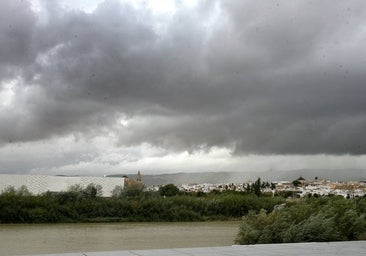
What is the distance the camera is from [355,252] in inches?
478

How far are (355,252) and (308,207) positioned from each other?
7.94 meters

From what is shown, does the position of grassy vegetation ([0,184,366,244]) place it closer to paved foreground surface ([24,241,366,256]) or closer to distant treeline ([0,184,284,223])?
distant treeline ([0,184,284,223])

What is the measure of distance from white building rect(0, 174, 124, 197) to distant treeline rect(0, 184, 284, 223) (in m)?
11.1

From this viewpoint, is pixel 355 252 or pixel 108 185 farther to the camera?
pixel 108 185

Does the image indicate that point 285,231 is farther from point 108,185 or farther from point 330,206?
point 108,185

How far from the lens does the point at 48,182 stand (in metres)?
75.8

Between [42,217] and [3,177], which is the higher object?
[3,177]

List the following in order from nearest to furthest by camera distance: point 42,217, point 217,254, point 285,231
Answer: point 217,254
point 285,231
point 42,217

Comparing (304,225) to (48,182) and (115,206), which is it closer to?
(115,206)

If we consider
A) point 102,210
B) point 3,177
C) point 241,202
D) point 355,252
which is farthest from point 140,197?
point 355,252

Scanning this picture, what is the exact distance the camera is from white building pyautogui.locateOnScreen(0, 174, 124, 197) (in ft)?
232

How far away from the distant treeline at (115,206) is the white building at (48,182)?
11.1m

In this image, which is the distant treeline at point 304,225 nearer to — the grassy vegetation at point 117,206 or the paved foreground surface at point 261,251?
the paved foreground surface at point 261,251

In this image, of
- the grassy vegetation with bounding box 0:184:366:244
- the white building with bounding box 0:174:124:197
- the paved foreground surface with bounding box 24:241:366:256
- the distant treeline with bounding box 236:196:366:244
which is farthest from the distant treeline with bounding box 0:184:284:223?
the paved foreground surface with bounding box 24:241:366:256
